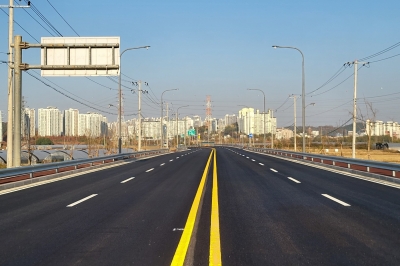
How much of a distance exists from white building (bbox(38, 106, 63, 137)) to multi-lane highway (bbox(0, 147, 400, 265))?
458 ft

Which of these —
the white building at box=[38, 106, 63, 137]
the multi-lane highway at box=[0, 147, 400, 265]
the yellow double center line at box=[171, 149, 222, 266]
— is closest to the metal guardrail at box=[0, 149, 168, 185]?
the multi-lane highway at box=[0, 147, 400, 265]

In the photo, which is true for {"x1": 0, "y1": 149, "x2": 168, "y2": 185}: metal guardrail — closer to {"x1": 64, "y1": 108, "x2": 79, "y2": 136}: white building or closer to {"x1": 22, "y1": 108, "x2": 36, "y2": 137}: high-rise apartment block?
{"x1": 22, "y1": 108, "x2": 36, "y2": 137}: high-rise apartment block

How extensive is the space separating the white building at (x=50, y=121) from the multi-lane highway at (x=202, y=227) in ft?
458

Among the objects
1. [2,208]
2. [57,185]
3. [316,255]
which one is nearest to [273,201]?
[316,255]

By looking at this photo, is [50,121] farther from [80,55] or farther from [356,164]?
[356,164]

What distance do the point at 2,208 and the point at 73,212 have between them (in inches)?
96.5

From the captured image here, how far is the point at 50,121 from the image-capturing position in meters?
149

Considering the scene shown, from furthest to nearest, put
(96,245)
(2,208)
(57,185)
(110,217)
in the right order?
1. (57,185)
2. (2,208)
3. (110,217)
4. (96,245)

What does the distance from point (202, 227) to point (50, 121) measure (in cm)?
14902

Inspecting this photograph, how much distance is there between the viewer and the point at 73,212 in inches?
447

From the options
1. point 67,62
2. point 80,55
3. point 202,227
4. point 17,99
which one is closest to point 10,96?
point 17,99

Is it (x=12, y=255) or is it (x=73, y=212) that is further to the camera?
(x=73, y=212)

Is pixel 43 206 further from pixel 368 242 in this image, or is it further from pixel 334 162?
pixel 334 162

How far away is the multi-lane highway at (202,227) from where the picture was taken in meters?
6.85
